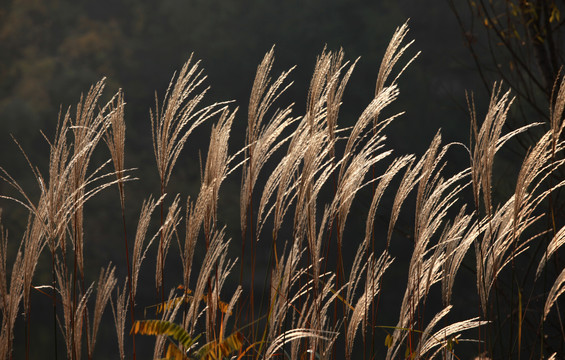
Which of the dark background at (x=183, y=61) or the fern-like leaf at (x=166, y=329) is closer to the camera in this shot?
the fern-like leaf at (x=166, y=329)

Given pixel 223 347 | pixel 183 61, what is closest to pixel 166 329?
pixel 223 347

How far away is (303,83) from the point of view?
17.2ft

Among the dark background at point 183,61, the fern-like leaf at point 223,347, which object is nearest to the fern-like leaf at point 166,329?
the fern-like leaf at point 223,347

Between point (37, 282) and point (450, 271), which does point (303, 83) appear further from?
point (450, 271)

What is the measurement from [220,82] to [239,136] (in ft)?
1.92

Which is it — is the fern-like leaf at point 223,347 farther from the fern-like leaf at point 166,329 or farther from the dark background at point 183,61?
the dark background at point 183,61

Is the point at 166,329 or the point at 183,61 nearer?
the point at 166,329

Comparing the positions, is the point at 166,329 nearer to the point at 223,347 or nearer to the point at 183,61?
the point at 223,347

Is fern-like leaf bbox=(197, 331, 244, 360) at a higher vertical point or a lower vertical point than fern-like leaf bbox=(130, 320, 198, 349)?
lower

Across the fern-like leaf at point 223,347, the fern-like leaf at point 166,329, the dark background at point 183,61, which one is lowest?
the fern-like leaf at point 223,347

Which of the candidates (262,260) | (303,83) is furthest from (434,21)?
(262,260)

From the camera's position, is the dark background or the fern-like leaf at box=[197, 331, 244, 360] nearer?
the fern-like leaf at box=[197, 331, 244, 360]

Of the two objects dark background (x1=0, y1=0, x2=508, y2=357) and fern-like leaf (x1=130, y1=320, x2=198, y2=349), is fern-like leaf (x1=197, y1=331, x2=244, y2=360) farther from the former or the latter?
dark background (x1=0, y1=0, x2=508, y2=357)

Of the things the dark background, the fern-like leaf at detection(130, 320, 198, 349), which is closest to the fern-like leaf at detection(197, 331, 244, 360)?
the fern-like leaf at detection(130, 320, 198, 349)
